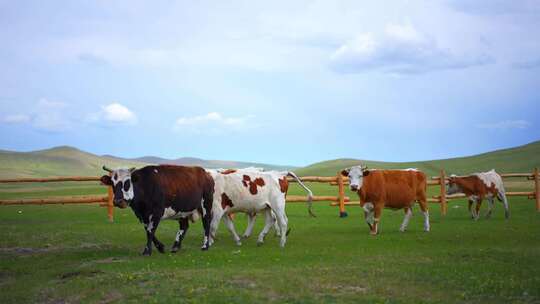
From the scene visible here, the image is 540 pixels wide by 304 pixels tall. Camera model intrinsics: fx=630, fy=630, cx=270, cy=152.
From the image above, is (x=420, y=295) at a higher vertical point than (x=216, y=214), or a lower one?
lower

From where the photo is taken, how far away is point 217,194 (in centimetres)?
1548

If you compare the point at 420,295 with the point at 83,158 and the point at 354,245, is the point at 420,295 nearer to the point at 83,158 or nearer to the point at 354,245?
the point at 354,245

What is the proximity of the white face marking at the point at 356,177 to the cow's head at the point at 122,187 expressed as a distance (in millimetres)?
6963

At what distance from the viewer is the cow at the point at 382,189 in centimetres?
1806

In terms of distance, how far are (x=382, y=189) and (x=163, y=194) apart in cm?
702

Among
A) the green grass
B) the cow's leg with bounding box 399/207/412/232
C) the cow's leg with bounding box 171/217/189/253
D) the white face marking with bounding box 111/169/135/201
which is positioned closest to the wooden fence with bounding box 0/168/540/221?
the green grass

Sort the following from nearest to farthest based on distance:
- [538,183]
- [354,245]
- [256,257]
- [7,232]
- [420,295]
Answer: [420,295] < [256,257] < [354,245] < [7,232] < [538,183]

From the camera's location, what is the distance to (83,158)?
146m

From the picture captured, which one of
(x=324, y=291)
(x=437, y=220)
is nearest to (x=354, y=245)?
Answer: (x=324, y=291)

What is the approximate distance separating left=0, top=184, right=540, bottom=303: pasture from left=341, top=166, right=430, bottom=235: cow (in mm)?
714

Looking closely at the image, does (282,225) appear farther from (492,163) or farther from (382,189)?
(492,163)

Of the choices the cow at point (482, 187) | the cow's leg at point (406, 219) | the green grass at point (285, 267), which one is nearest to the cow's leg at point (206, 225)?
the green grass at point (285, 267)

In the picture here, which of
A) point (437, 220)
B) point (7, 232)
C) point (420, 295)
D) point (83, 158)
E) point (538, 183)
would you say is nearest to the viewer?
point (420, 295)

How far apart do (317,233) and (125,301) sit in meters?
10.1
